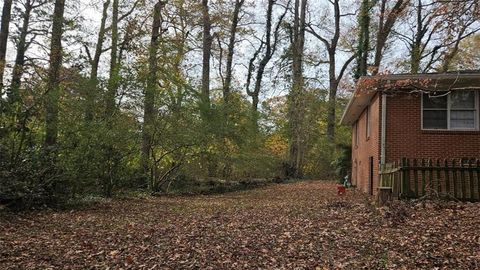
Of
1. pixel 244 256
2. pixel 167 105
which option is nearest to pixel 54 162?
pixel 167 105

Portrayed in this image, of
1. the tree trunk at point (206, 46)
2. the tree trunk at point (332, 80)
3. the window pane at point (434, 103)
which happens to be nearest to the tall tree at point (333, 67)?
the tree trunk at point (332, 80)

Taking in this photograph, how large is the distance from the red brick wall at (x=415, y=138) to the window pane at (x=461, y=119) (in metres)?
0.26

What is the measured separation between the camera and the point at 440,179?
11.3m

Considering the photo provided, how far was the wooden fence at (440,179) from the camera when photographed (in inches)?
440

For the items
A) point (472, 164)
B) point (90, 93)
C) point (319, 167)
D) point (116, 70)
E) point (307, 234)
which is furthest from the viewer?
point (319, 167)

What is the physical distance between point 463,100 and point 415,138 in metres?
1.74

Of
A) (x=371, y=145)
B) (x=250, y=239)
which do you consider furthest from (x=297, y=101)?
(x=250, y=239)

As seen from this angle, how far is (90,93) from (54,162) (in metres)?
2.95

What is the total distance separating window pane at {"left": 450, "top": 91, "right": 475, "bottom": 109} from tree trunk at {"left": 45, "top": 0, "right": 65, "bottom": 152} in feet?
35.9

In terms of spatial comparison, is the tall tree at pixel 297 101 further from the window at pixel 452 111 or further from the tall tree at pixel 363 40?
the window at pixel 452 111

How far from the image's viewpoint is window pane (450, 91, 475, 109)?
43.8ft

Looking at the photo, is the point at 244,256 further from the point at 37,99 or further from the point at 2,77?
the point at 2,77

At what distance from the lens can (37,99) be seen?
11555mm

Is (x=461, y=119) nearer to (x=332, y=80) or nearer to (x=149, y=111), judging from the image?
(x=149, y=111)
